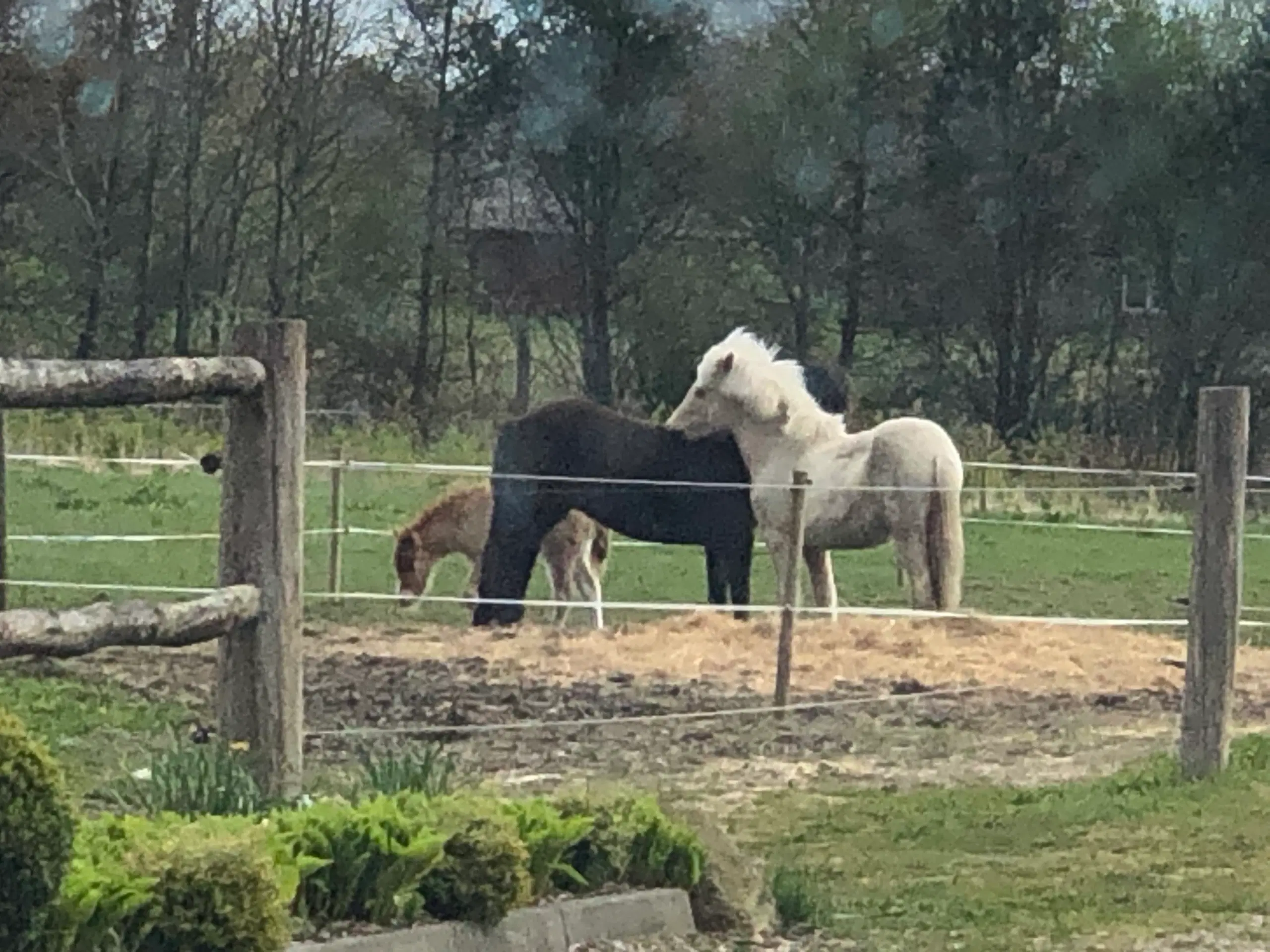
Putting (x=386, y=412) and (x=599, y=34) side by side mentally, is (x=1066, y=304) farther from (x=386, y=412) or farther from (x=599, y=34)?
(x=386, y=412)

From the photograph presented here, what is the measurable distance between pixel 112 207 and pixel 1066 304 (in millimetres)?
14249

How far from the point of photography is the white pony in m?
12.7

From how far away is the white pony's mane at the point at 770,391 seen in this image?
43.1 feet

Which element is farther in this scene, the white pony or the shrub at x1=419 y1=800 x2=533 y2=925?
the white pony

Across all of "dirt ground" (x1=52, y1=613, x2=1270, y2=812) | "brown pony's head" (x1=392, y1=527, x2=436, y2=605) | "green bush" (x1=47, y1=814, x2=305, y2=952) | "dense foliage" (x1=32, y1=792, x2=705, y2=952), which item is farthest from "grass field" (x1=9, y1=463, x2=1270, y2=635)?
"green bush" (x1=47, y1=814, x2=305, y2=952)

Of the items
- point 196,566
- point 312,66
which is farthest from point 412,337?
point 196,566

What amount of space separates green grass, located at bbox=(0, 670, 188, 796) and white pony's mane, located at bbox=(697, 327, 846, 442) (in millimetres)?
4740

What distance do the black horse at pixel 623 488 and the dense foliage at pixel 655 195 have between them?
16389 millimetres

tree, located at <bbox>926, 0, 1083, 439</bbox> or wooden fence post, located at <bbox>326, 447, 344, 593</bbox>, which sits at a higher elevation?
tree, located at <bbox>926, 0, 1083, 439</bbox>

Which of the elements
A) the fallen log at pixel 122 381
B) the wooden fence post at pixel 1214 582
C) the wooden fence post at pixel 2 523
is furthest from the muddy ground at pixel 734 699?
the fallen log at pixel 122 381

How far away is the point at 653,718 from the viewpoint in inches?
360

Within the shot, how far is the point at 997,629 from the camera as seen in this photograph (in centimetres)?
1245

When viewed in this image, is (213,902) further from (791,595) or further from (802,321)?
(802,321)

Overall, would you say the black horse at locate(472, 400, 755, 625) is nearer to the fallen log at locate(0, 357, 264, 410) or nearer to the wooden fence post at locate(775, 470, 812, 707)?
the wooden fence post at locate(775, 470, 812, 707)
